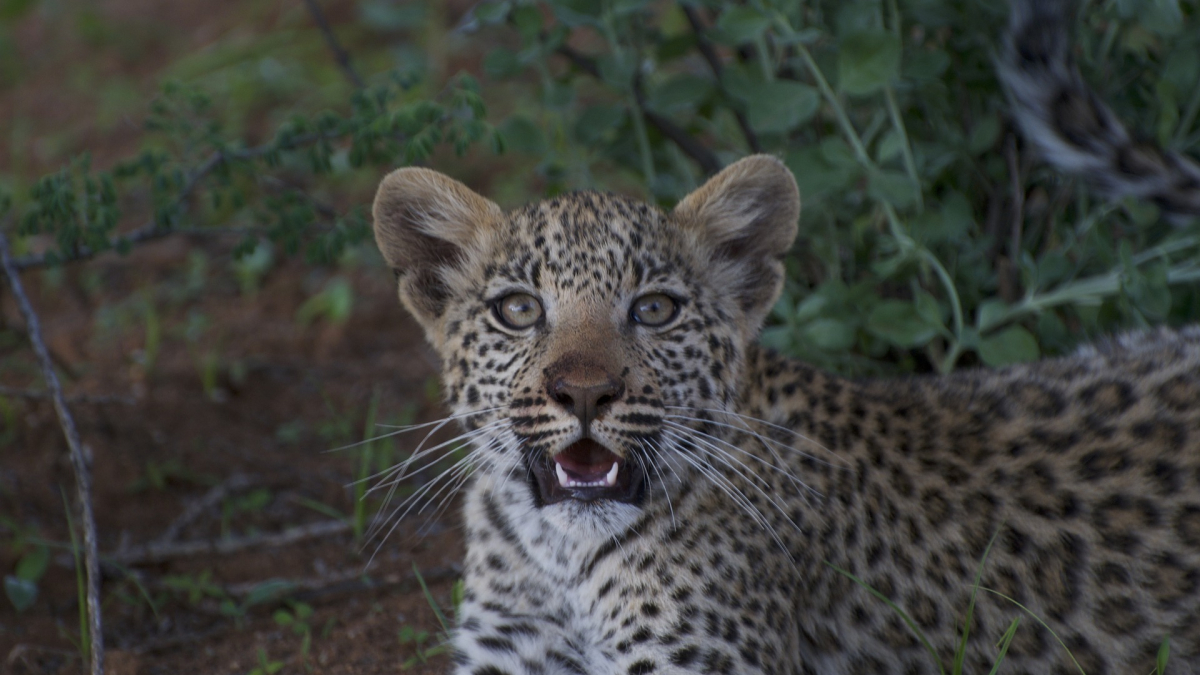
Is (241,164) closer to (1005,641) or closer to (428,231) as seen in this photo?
(428,231)

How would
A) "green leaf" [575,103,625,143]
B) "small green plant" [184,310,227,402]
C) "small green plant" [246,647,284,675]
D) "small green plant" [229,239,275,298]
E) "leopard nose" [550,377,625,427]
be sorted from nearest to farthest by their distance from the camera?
→ "leopard nose" [550,377,625,427] → "small green plant" [246,647,284,675] → "green leaf" [575,103,625,143] → "small green plant" [184,310,227,402] → "small green plant" [229,239,275,298]

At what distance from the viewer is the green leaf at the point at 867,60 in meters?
4.93

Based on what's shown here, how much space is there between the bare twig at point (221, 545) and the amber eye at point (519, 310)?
2031 mm

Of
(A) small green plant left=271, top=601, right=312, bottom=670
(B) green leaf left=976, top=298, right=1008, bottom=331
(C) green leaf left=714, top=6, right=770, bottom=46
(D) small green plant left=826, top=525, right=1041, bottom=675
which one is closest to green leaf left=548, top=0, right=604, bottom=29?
(C) green leaf left=714, top=6, right=770, bottom=46

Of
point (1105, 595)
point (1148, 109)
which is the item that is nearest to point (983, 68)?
point (1148, 109)

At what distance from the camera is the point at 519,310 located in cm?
415

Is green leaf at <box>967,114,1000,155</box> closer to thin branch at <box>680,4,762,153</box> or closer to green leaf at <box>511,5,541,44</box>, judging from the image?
thin branch at <box>680,4,762,153</box>

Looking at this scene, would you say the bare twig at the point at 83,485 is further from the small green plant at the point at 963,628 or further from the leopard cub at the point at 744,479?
the small green plant at the point at 963,628

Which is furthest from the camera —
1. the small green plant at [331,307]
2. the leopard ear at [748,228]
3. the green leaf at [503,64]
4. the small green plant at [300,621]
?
the small green plant at [331,307]

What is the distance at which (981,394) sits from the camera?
4492mm

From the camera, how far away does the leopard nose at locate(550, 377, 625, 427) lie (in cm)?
367

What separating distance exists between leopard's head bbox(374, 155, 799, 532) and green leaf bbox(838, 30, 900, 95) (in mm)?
916

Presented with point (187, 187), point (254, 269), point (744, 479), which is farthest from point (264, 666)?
point (254, 269)

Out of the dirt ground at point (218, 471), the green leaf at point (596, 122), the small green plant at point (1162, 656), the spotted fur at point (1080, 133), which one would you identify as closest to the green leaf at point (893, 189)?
the spotted fur at point (1080, 133)
